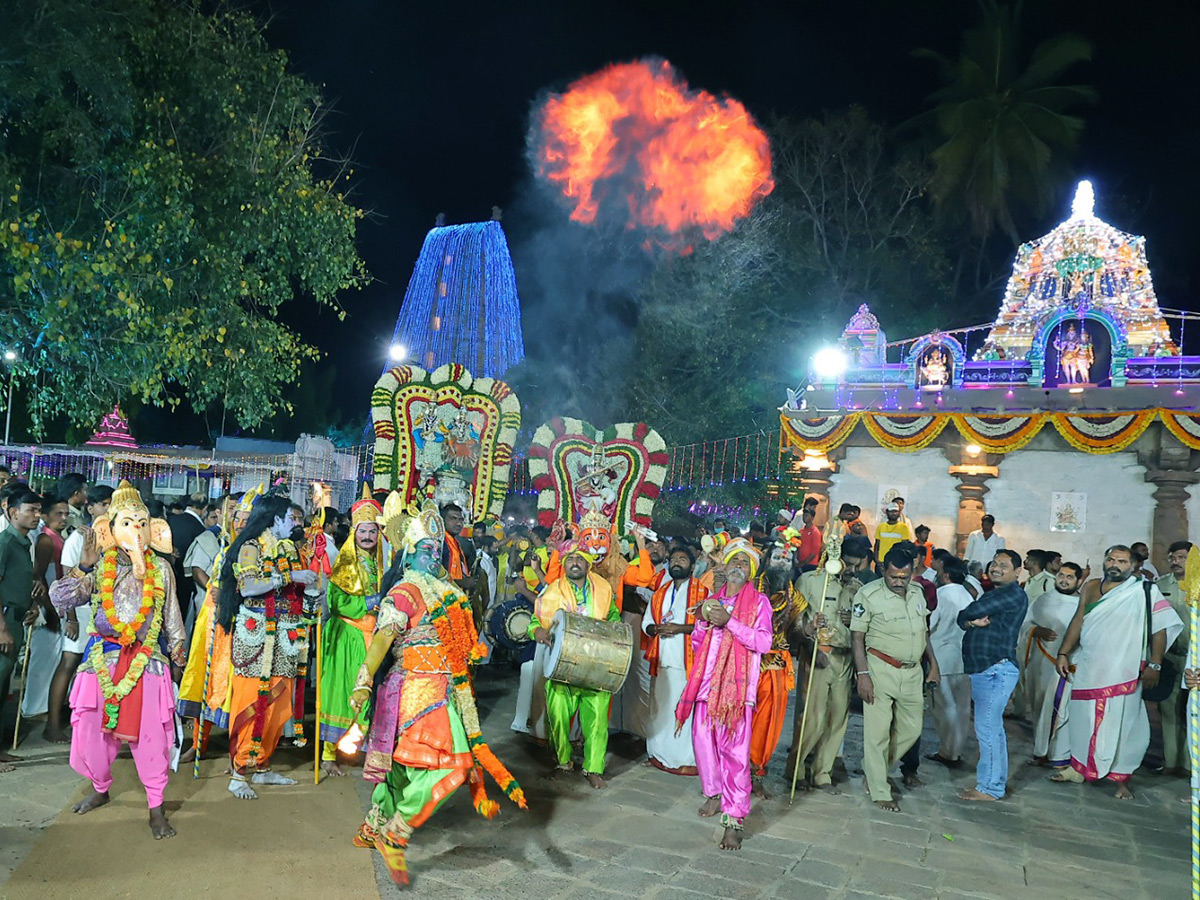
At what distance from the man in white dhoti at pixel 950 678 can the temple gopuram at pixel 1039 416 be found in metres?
11.7

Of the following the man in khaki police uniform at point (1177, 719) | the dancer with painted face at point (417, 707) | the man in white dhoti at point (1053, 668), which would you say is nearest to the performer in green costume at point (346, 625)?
the dancer with painted face at point (417, 707)

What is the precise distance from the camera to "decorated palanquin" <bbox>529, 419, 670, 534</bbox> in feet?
30.2

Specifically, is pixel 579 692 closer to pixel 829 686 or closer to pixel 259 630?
pixel 829 686

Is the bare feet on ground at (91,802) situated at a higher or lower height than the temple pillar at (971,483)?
lower

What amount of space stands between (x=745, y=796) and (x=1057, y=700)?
12.8 feet

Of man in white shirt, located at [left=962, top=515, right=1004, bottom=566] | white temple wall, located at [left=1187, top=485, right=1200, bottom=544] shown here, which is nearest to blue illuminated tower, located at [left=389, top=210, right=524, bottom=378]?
man in white shirt, located at [left=962, top=515, right=1004, bottom=566]

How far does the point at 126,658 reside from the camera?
493 cm

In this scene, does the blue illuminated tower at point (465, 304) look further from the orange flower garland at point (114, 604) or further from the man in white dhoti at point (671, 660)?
the orange flower garland at point (114, 604)

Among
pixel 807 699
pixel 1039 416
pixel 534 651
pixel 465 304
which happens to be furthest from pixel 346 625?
pixel 465 304

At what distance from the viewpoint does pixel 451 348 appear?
102 feet

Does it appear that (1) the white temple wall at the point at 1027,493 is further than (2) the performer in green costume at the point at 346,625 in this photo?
Yes

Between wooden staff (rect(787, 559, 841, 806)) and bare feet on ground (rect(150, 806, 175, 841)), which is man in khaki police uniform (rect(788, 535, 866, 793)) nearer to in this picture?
wooden staff (rect(787, 559, 841, 806))

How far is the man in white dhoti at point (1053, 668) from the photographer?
7758 mm

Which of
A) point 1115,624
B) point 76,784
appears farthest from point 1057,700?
point 76,784
